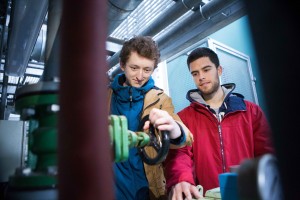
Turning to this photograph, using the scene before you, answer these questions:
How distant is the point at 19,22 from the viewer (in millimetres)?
1461

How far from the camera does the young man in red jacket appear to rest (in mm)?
1424

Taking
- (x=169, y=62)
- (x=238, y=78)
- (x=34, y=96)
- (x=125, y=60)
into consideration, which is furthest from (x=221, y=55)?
(x=34, y=96)

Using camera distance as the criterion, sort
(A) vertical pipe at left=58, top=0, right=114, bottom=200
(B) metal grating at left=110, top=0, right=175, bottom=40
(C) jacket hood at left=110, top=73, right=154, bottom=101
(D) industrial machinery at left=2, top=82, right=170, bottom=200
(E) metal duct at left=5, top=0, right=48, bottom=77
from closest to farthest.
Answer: (A) vertical pipe at left=58, top=0, right=114, bottom=200
(D) industrial machinery at left=2, top=82, right=170, bottom=200
(C) jacket hood at left=110, top=73, right=154, bottom=101
(E) metal duct at left=5, top=0, right=48, bottom=77
(B) metal grating at left=110, top=0, right=175, bottom=40

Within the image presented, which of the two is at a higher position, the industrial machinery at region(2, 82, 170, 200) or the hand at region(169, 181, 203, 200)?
the industrial machinery at region(2, 82, 170, 200)

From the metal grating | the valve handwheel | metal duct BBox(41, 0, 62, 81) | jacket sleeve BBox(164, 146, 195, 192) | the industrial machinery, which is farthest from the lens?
the metal grating

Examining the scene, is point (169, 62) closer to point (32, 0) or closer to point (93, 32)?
point (32, 0)

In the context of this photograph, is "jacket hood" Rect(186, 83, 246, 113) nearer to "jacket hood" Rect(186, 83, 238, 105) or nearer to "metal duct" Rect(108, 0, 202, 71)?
"jacket hood" Rect(186, 83, 238, 105)

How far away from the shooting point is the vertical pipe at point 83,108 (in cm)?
23

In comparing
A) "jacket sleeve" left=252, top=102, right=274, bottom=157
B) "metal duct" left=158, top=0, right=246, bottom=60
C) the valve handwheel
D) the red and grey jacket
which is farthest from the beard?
the valve handwheel

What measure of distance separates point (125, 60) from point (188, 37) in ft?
2.76

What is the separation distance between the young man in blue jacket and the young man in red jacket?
0.97ft

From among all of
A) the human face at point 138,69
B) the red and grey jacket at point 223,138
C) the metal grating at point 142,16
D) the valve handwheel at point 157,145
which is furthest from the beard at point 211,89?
the valve handwheel at point 157,145

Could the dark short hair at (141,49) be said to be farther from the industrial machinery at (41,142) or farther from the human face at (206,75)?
the industrial machinery at (41,142)

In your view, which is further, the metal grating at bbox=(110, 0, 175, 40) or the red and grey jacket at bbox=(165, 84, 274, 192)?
the metal grating at bbox=(110, 0, 175, 40)
